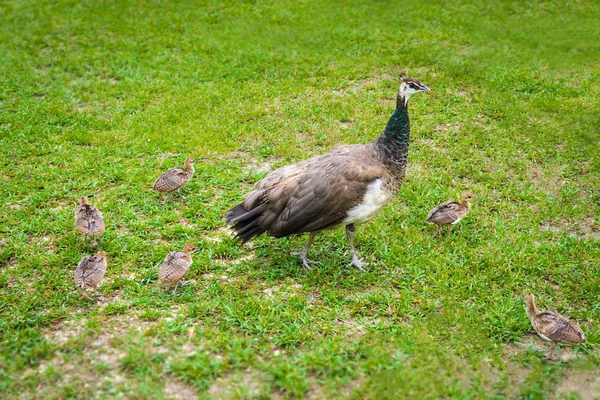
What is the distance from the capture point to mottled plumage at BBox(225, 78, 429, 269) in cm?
654

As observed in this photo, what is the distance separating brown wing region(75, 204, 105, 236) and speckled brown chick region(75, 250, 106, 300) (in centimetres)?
66

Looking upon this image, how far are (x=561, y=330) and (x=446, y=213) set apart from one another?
2.10 m

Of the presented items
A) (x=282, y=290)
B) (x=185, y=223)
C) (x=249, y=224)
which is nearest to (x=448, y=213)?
(x=282, y=290)

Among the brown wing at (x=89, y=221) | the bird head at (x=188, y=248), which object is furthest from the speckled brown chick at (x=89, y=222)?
the bird head at (x=188, y=248)

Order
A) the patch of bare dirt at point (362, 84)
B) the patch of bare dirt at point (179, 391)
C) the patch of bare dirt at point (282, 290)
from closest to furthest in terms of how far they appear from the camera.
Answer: the patch of bare dirt at point (179, 391)
the patch of bare dirt at point (282, 290)
the patch of bare dirt at point (362, 84)

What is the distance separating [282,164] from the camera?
29.3 feet

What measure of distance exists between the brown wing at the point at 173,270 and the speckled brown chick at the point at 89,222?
3.82 ft

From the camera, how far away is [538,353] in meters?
5.61

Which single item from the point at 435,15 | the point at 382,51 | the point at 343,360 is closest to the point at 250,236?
the point at 343,360

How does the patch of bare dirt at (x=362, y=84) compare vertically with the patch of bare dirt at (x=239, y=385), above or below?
above

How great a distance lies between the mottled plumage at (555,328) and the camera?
18.0 feet

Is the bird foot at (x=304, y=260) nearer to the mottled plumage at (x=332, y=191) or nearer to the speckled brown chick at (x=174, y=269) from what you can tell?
the mottled plumage at (x=332, y=191)

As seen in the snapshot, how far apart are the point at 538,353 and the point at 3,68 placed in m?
11.4

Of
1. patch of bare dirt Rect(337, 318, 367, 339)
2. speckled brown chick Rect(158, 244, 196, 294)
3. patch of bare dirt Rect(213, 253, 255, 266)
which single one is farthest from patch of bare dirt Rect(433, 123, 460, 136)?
speckled brown chick Rect(158, 244, 196, 294)
